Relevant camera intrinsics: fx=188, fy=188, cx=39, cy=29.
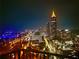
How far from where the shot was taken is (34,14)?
11.0ft

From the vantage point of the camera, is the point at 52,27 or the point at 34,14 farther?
the point at 34,14

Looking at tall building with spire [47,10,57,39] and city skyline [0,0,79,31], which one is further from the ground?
city skyline [0,0,79,31]

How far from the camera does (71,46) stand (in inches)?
117

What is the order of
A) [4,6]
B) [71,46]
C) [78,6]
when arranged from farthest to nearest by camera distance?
[4,6] < [78,6] < [71,46]

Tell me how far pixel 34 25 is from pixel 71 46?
76 centimetres

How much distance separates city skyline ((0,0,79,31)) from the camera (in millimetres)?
3240

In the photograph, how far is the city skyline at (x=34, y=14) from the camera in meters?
3.24

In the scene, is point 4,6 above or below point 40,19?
above

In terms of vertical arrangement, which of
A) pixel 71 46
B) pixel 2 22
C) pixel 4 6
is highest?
pixel 4 6

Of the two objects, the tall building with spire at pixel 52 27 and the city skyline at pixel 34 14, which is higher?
the city skyline at pixel 34 14

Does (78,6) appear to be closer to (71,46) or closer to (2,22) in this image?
(71,46)

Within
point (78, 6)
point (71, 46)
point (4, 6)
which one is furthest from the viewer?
point (4, 6)

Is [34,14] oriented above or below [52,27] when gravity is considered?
above

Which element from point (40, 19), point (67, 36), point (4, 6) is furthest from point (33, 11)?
point (67, 36)
